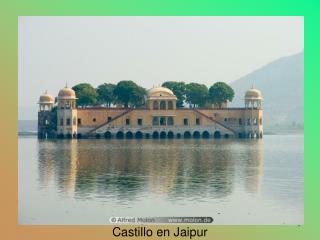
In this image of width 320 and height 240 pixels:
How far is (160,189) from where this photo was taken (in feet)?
85.6

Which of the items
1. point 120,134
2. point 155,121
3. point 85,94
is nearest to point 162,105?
point 155,121

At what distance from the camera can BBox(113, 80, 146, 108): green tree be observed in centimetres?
7775

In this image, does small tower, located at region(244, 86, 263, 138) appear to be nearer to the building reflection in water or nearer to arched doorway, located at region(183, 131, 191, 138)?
arched doorway, located at region(183, 131, 191, 138)

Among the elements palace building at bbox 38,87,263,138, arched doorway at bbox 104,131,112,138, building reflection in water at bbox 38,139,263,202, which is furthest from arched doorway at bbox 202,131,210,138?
building reflection in water at bbox 38,139,263,202

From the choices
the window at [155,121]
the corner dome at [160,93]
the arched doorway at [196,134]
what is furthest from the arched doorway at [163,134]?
the corner dome at [160,93]

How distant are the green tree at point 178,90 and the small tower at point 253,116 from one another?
6.47 m

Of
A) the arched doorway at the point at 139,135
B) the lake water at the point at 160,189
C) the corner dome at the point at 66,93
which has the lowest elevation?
the lake water at the point at 160,189

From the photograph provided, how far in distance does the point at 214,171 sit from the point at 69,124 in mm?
42379

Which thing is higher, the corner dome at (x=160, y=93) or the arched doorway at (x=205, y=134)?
the corner dome at (x=160, y=93)

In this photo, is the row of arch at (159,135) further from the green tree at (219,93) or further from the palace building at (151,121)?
the green tree at (219,93)

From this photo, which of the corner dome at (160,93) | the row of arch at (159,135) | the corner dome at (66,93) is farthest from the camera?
the corner dome at (160,93)

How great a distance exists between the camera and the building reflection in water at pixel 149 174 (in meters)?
25.4

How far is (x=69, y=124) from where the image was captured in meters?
74.2

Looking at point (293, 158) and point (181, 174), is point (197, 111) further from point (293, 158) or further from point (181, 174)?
point (181, 174)
